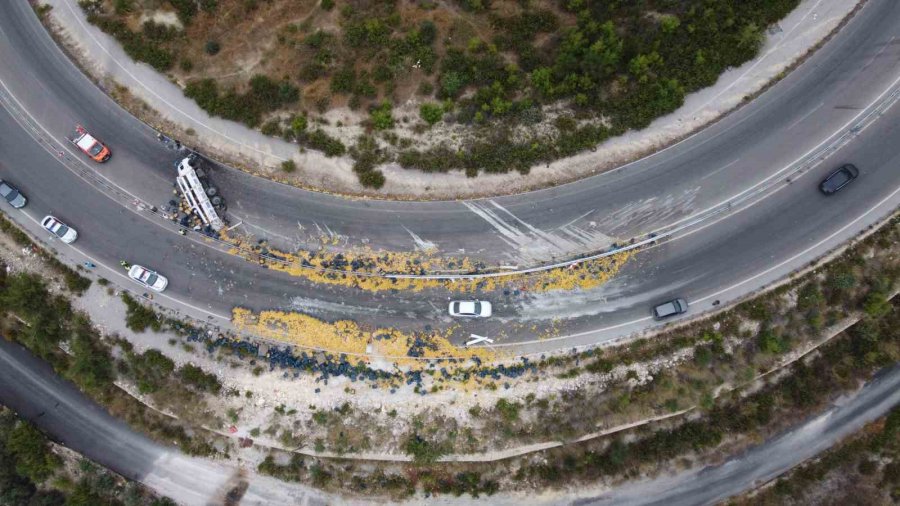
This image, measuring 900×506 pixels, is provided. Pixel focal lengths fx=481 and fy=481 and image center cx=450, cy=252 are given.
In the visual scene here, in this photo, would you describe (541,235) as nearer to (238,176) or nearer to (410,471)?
(410,471)

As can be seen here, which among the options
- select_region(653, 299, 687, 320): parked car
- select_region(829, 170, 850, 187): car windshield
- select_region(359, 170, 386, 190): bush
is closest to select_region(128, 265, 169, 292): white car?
select_region(359, 170, 386, 190): bush

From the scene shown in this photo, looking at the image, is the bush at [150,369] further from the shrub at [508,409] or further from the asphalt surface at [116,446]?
the shrub at [508,409]

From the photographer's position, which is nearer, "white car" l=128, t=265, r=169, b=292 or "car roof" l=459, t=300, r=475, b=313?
"car roof" l=459, t=300, r=475, b=313

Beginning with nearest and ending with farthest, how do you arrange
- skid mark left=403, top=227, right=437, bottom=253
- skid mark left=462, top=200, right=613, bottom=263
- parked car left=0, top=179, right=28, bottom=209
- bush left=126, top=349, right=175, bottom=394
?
bush left=126, top=349, right=175, bottom=394
skid mark left=462, top=200, right=613, bottom=263
skid mark left=403, top=227, right=437, bottom=253
parked car left=0, top=179, right=28, bottom=209

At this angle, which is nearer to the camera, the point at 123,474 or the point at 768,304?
the point at 768,304

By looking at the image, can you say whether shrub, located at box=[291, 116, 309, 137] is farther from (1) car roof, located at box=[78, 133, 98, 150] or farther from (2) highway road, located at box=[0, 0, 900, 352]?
(1) car roof, located at box=[78, 133, 98, 150]

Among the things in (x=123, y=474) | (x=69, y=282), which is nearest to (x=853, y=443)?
(x=123, y=474)

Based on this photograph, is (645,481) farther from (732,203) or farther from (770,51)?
(770,51)
